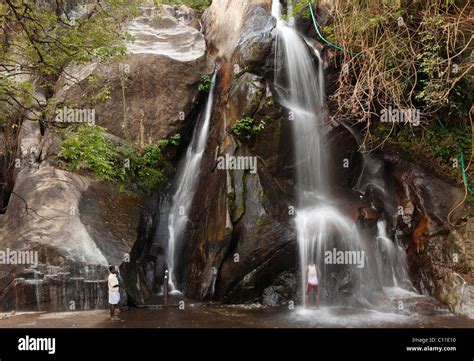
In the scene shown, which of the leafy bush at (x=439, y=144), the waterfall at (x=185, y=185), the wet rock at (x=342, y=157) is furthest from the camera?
the wet rock at (x=342, y=157)

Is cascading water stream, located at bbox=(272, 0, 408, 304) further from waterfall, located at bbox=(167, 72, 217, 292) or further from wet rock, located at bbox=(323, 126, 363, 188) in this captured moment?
waterfall, located at bbox=(167, 72, 217, 292)

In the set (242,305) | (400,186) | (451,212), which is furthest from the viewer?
(400,186)

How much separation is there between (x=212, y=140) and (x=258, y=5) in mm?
4740

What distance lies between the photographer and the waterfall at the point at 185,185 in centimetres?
1102

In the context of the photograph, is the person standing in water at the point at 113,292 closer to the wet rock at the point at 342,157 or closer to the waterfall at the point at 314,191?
the waterfall at the point at 314,191

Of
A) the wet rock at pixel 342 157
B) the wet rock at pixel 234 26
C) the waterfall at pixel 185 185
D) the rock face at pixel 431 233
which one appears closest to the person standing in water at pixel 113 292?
the waterfall at pixel 185 185

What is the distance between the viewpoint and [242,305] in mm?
9086

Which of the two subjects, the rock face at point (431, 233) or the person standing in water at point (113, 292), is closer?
the person standing in water at point (113, 292)

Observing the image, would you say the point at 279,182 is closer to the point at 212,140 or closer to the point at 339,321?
the point at 212,140

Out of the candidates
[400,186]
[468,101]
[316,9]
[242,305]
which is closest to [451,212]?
[400,186]

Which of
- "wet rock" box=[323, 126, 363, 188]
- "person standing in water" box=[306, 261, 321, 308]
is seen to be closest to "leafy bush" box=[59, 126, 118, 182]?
"person standing in water" box=[306, 261, 321, 308]

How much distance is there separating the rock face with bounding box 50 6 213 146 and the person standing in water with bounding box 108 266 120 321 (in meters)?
5.16

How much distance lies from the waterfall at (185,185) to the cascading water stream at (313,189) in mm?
2424

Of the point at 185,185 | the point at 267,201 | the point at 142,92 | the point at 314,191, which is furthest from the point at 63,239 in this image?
the point at 314,191
